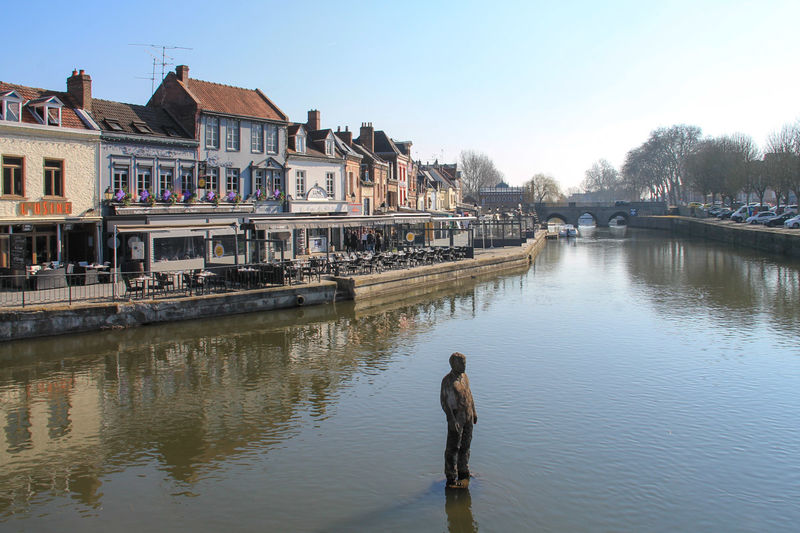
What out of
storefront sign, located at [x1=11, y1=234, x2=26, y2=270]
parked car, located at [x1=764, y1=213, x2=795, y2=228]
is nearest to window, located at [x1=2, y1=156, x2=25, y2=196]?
storefront sign, located at [x1=11, y1=234, x2=26, y2=270]

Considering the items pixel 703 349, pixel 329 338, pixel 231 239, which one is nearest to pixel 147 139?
pixel 231 239

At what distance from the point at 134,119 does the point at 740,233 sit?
57.1 meters

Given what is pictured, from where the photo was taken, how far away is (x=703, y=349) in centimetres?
2069

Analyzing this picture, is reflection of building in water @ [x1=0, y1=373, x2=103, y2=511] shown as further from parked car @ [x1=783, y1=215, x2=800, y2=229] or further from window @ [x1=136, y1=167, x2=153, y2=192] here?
parked car @ [x1=783, y1=215, x2=800, y2=229]

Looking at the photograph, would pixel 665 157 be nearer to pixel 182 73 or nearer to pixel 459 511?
pixel 182 73

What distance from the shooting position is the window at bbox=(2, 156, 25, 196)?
84.9 feet

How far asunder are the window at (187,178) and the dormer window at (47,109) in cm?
719

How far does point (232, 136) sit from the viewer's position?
3725cm

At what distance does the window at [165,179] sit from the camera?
1292 inches

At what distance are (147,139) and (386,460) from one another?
25.3m

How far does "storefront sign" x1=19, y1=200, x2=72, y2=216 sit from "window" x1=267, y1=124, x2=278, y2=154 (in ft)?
45.7

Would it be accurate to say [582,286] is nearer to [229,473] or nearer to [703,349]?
[703,349]

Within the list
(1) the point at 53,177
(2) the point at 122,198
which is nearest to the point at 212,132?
(2) the point at 122,198

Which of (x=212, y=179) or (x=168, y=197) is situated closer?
(x=168, y=197)
